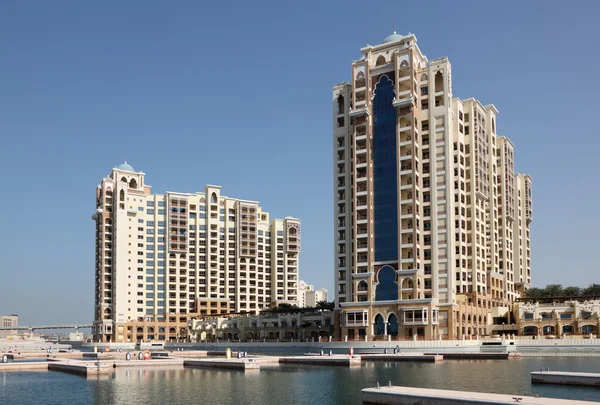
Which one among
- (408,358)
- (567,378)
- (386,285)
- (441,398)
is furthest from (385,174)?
(441,398)

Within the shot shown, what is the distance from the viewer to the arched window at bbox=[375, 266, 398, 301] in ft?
471

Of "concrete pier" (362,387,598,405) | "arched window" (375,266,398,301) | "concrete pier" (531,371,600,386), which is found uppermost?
"arched window" (375,266,398,301)

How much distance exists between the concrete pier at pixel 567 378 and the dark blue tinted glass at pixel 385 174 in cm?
7961

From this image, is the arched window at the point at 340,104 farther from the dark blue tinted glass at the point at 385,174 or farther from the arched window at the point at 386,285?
the arched window at the point at 386,285

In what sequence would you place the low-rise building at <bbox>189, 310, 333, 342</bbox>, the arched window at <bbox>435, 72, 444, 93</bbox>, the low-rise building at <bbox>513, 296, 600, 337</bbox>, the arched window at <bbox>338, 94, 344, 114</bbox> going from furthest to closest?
the low-rise building at <bbox>189, 310, 333, 342</bbox>, the arched window at <bbox>338, 94, 344, 114</bbox>, the arched window at <bbox>435, 72, 444, 93</bbox>, the low-rise building at <bbox>513, 296, 600, 337</bbox>

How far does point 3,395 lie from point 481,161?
127 m

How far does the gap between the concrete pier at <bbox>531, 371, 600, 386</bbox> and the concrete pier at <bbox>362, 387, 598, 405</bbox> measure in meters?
18.2

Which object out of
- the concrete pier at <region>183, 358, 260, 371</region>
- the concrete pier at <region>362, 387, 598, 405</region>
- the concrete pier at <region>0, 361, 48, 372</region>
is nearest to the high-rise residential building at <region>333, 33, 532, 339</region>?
the concrete pier at <region>183, 358, 260, 371</region>

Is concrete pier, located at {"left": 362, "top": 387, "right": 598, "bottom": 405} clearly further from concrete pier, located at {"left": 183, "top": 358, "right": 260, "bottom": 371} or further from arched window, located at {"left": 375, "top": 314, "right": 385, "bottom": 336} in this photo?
arched window, located at {"left": 375, "top": 314, "right": 385, "bottom": 336}

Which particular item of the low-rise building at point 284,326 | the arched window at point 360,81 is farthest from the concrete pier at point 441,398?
the low-rise building at point 284,326

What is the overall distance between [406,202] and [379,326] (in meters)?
25.7

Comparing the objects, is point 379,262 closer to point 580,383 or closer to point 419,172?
point 419,172

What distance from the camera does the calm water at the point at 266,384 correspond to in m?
56.5

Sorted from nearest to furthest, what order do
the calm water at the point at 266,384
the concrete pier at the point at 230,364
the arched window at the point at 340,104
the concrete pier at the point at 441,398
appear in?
the concrete pier at the point at 441,398 < the calm water at the point at 266,384 < the concrete pier at the point at 230,364 < the arched window at the point at 340,104
